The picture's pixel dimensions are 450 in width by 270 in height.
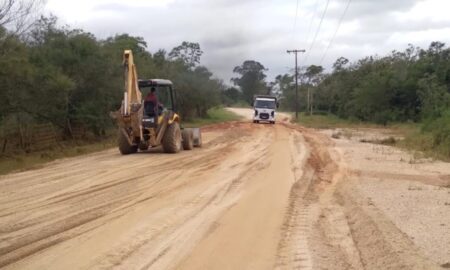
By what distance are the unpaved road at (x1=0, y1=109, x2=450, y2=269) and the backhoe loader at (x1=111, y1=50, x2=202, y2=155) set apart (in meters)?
3.73

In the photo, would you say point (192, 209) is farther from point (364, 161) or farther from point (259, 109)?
point (259, 109)

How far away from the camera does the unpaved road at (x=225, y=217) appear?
7.51 m

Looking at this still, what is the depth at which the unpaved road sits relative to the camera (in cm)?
751

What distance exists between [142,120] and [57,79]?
7707 mm

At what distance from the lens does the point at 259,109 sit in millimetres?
56406

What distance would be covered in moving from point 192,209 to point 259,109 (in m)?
45.9

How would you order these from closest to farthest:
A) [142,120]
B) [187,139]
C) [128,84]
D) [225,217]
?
1. [225,217]
2. [128,84]
3. [142,120]
4. [187,139]

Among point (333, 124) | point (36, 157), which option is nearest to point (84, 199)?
point (36, 157)

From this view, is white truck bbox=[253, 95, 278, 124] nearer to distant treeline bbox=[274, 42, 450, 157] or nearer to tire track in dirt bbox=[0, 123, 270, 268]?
distant treeline bbox=[274, 42, 450, 157]

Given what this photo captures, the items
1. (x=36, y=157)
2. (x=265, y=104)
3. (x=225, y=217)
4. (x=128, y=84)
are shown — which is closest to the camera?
(x=225, y=217)

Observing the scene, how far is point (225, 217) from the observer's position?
10.1m

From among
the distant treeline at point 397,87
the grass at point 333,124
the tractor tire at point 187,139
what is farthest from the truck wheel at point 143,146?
the grass at point 333,124

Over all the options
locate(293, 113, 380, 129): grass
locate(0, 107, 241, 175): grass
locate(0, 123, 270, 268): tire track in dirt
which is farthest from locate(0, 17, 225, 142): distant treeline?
locate(293, 113, 380, 129): grass

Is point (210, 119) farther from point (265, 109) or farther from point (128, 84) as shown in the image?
point (128, 84)
